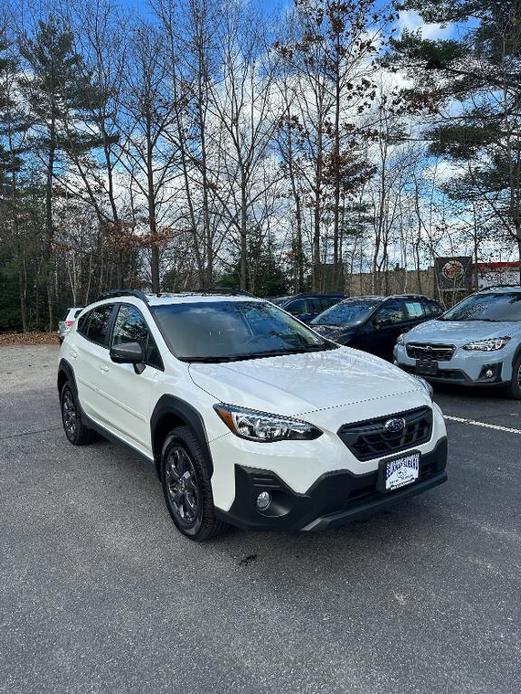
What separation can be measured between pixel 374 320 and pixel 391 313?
0.53 metres

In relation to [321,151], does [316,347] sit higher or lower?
lower

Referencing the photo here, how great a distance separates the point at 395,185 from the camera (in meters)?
29.7

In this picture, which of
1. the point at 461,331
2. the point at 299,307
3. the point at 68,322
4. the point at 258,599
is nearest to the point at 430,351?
the point at 461,331

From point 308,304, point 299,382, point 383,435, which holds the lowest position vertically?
point 383,435

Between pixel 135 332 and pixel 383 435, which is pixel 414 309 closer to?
pixel 135 332

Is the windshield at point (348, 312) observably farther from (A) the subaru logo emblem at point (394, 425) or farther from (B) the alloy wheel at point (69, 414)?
(A) the subaru logo emblem at point (394, 425)

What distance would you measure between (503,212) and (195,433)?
582 inches

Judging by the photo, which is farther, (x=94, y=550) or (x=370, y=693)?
(x=94, y=550)

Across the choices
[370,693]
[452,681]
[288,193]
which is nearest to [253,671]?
[370,693]

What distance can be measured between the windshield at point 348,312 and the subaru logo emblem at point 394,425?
658 centimetres

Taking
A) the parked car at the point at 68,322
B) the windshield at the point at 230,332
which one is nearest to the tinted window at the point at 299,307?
the parked car at the point at 68,322

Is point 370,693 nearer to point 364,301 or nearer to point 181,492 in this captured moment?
point 181,492

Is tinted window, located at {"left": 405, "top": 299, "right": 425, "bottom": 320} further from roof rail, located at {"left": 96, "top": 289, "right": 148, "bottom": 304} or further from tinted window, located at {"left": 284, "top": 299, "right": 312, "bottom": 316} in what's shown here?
roof rail, located at {"left": 96, "top": 289, "right": 148, "bottom": 304}

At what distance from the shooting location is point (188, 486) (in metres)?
3.18
